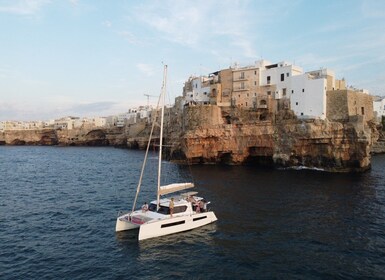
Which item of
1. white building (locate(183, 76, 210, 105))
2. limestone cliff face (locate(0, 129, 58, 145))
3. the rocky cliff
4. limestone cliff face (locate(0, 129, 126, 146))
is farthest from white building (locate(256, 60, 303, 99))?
limestone cliff face (locate(0, 129, 58, 145))

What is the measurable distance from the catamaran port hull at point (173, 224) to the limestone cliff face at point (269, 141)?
32252 millimetres

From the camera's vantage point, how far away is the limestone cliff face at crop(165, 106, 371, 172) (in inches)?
2053

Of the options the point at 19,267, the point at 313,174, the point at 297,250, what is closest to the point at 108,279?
the point at 19,267

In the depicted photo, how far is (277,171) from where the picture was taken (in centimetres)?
5325

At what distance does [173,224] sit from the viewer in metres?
25.2

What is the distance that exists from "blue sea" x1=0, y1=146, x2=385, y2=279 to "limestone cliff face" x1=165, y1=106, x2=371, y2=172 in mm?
8846

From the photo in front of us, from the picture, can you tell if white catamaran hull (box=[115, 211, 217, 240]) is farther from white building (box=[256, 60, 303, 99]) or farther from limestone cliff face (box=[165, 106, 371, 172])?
white building (box=[256, 60, 303, 99])

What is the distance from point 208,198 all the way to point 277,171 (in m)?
21.1

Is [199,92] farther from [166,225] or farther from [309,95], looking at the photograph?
[166,225]

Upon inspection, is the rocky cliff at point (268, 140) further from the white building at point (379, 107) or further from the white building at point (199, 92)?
the white building at point (379, 107)

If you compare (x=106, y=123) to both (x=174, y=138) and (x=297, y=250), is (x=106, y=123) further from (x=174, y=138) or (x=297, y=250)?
(x=297, y=250)

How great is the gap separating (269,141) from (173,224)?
120 ft

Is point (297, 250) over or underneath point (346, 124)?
underneath

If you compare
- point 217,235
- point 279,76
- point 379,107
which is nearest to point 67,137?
point 279,76
